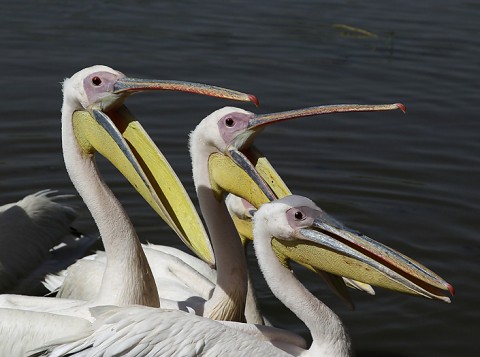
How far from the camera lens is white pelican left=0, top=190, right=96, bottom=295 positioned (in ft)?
20.5

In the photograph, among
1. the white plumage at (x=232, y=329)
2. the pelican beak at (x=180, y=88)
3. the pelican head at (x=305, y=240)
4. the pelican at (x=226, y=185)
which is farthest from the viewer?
the pelican at (x=226, y=185)

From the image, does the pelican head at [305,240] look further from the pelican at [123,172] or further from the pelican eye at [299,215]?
the pelican at [123,172]

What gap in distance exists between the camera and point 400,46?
10.1 metres

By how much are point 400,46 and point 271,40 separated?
1.16 metres

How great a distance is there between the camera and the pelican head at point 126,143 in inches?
187

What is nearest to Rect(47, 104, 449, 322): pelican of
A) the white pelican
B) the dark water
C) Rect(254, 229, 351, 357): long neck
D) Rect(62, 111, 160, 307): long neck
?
Rect(62, 111, 160, 307): long neck

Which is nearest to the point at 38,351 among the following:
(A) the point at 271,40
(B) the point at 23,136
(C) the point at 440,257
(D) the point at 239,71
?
(C) the point at 440,257

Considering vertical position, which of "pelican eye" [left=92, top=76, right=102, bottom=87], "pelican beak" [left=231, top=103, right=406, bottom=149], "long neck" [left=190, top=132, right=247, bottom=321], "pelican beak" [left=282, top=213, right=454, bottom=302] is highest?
"pelican eye" [left=92, top=76, right=102, bottom=87]

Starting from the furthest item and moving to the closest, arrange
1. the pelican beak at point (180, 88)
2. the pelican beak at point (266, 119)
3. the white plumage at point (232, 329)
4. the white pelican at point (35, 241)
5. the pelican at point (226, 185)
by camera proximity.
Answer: the white pelican at point (35, 241)
the pelican at point (226, 185)
the pelican beak at point (266, 119)
the pelican beak at point (180, 88)
the white plumage at point (232, 329)

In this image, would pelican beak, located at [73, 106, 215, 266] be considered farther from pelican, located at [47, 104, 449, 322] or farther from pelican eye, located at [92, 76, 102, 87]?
pelican, located at [47, 104, 449, 322]

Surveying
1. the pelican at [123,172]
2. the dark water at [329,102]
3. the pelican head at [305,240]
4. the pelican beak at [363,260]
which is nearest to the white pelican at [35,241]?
the dark water at [329,102]

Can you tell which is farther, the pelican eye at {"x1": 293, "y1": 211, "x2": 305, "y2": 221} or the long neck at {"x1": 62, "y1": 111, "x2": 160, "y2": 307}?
the long neck at {"x1": 62, "y1": 111, "x2": 160, "y2": 307}

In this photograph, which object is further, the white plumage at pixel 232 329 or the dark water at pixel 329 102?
the dark water at pixel 329 102

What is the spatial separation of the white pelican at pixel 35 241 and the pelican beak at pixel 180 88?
1.79 metres
